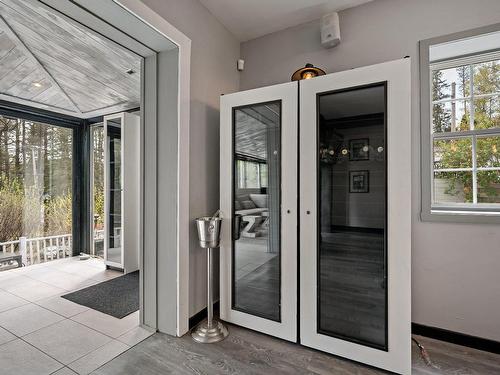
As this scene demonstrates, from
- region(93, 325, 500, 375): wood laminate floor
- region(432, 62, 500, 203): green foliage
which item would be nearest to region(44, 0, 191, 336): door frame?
region(93, 325, 500, 375): wood laminate floor

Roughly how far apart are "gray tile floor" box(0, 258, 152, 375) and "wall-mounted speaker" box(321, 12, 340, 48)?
2985mm

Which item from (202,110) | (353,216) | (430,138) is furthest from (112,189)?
(430,138)

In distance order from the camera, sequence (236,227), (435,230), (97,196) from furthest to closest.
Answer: (97,196)
(236,227)
(435,230)

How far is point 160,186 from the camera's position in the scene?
83.1 inches

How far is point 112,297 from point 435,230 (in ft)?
10.5

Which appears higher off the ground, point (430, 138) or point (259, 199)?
point (430, 138)

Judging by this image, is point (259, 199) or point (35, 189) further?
point (35, 189)

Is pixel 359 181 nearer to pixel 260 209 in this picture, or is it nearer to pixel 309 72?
pixel 260 209

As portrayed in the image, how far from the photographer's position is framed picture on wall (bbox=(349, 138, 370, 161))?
5.95 feet

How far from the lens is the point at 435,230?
203 cm

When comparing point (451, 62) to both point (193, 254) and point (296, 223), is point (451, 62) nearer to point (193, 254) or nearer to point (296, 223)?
point (296, 223)

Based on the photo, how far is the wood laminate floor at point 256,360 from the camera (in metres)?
1.67

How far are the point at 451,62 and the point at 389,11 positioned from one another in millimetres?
683

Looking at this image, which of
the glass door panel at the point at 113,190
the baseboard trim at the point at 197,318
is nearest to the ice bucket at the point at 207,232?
the baseboard trim at the point at 197,318
